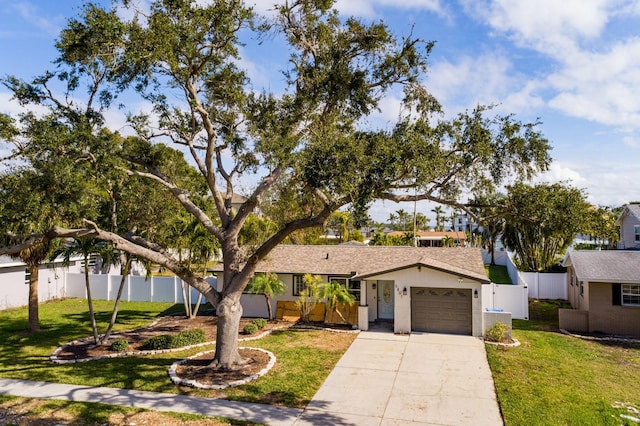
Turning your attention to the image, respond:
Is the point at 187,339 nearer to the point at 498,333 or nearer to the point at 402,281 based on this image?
the point at 402,281

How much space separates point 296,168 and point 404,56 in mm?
4666

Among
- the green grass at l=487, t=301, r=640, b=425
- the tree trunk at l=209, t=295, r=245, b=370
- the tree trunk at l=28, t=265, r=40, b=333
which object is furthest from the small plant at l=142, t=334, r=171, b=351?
the green grass at l=487, t=301, r=640, b=425

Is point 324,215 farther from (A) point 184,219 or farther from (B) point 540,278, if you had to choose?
(B) point 540,278

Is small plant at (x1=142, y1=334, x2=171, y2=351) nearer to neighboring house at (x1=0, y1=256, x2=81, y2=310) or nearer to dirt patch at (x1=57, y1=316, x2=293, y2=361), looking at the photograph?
dirt patch at (x1=57, y1=316, x2=293, y2=361)

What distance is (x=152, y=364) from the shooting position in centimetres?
1434

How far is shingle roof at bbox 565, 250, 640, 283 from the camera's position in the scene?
1805cm

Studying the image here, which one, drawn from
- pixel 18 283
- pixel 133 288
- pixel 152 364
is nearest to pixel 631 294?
pixel 152 364

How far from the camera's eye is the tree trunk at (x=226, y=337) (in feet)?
44.8

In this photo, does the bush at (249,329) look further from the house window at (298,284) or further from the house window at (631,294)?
the house window at (631,294)

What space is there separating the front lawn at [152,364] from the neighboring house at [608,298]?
10.2 m

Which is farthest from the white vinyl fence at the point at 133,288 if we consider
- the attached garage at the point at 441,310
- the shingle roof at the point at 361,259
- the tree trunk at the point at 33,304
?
the attached garage at the point at 441,310

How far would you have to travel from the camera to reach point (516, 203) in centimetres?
1127

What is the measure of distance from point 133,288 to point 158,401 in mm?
17937

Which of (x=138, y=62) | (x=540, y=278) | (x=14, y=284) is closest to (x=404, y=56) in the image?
(x=138, y=62)
